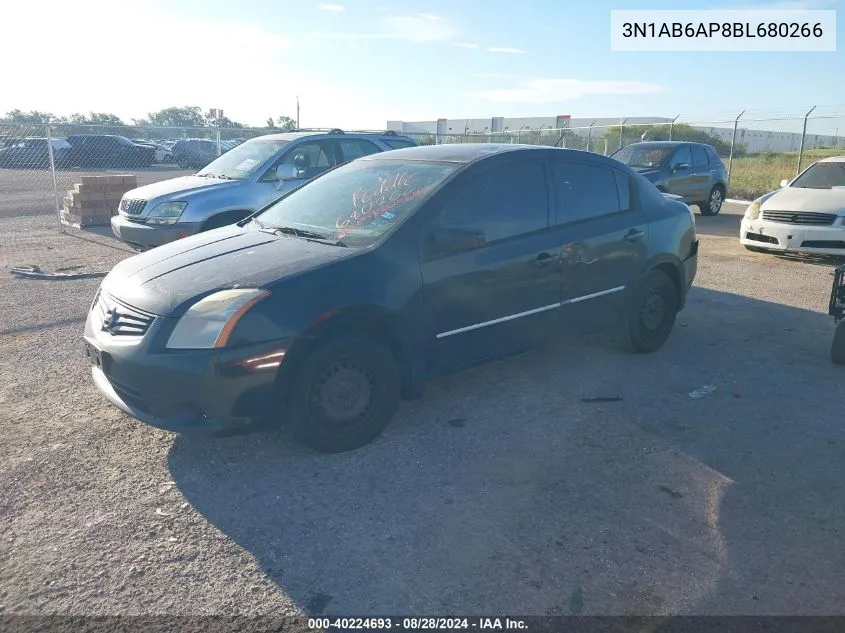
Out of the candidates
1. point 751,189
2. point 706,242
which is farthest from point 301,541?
point 751,189

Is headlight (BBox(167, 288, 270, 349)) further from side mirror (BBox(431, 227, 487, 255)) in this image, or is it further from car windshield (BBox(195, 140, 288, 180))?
car windshield (BBox(195, 140, 288, 180))

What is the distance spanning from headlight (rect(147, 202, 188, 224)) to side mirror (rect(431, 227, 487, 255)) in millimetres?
5172

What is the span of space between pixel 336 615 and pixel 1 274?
8284 millimetres

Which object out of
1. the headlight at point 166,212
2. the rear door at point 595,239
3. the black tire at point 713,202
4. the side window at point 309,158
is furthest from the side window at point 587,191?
the black tire at point 713,202

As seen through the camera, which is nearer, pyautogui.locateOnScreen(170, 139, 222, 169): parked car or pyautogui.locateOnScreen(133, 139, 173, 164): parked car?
pyautogui.locateOnScreen(170, 139, 222, 169): parked car

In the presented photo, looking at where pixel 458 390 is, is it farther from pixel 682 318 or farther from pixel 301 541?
pixel 682 318

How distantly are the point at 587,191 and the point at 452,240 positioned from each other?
5.05 ft

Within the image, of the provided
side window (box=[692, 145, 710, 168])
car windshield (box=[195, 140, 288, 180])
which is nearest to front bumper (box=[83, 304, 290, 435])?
car windshield (box=[195, 140, 288, 180])

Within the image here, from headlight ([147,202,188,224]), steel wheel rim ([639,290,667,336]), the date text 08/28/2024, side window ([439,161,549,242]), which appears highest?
side window ([439,161,549,242])

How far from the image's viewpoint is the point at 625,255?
17.7 ft

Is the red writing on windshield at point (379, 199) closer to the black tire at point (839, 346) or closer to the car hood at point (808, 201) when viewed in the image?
the black tire at point (839, 346)

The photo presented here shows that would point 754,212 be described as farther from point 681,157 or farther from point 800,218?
point 681,157

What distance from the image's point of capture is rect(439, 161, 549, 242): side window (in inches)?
175

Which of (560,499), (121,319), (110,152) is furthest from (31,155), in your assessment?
(560,499)
